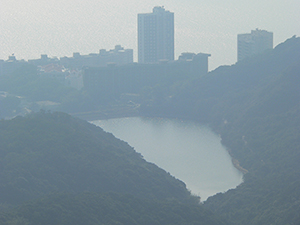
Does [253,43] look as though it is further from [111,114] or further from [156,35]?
[111,114]

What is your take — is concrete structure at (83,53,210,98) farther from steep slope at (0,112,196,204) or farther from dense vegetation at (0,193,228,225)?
dense vegetation at (0,193,228,225)

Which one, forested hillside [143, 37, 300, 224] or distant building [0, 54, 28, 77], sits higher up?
distant building [0, 54, 28, 77]

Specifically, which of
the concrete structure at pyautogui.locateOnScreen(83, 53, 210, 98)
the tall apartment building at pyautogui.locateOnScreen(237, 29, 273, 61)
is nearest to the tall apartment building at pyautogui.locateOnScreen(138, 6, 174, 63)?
the concrete structure at pyautogui.locateOnScreen(83, 53, 210, 98)

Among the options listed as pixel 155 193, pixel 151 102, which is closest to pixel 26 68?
pixel 151 102

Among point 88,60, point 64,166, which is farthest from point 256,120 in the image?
point 88,60

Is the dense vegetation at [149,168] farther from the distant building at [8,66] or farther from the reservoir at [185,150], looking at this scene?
the distant building at [8,66]

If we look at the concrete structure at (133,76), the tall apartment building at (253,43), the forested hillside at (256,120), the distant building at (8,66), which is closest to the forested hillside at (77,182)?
the forested hillside at (256,120)
